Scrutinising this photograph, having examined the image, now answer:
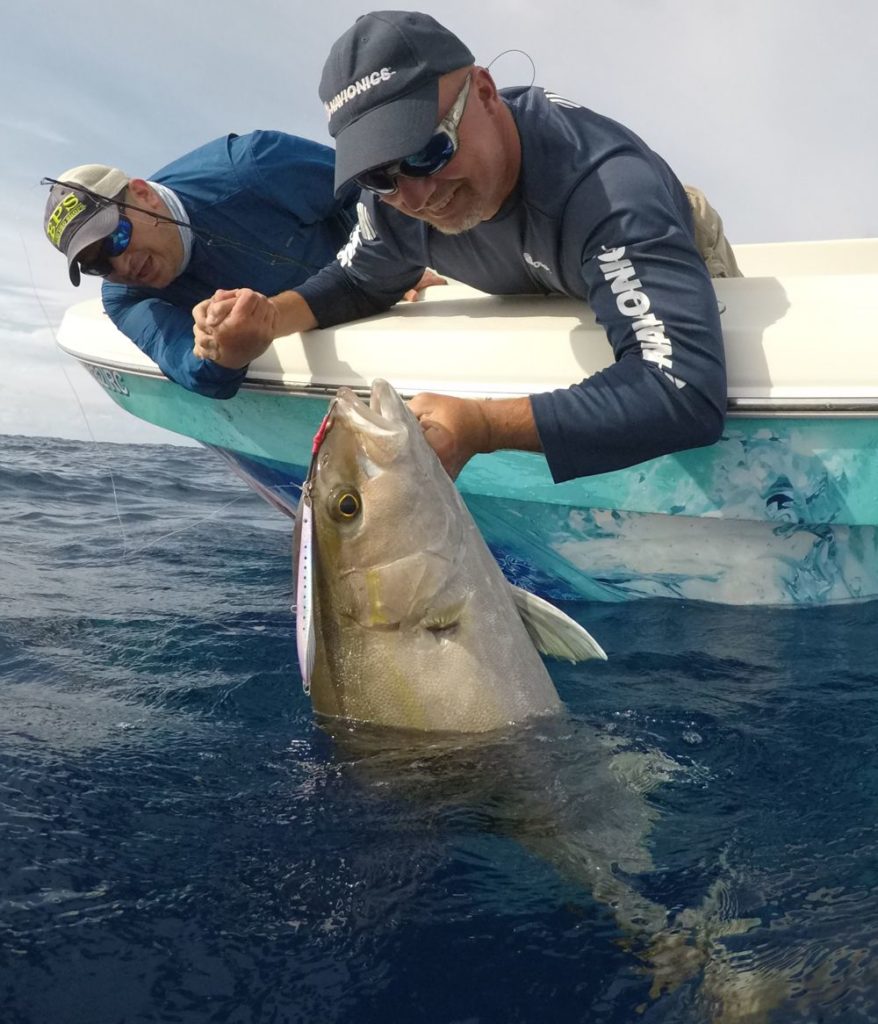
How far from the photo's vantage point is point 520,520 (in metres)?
3.83

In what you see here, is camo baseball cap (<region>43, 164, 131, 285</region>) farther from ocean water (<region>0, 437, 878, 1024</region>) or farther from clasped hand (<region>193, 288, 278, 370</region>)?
ocean water (<region>0, 437, 878, 1024</region>)

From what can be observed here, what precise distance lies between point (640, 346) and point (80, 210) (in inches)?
97.5

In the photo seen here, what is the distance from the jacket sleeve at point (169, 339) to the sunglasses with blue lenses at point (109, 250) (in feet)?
0.74

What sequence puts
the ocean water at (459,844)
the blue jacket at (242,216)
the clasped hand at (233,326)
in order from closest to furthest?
1. the ocean water at (459,844)
2. the clasped hand at (233,326)
3. the blue jacket at (242,216)

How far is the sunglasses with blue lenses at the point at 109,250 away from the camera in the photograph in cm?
395

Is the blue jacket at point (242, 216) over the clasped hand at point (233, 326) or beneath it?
over

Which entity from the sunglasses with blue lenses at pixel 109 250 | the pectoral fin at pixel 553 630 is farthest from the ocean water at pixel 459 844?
the sunglasses with blue lenses at pixel 109 250

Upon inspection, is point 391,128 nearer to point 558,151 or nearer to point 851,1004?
point 558,151

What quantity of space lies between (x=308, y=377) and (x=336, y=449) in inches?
59.3

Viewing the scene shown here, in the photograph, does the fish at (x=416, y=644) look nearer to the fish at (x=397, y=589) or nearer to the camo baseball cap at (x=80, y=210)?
the fish at (x=397, y=589)

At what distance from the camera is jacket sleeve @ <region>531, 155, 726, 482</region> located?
107 inches

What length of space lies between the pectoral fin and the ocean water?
20 centimetres

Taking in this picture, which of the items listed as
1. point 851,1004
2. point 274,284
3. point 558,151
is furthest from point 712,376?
point 274,284

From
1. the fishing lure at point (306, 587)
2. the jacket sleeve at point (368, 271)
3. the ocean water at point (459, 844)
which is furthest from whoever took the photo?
the jacket sleeve at point (368, 271)
